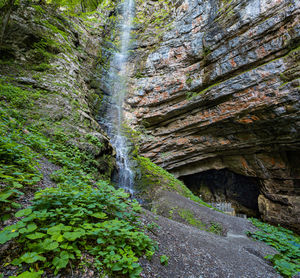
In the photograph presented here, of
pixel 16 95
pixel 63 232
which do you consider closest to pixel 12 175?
pixel 63 232

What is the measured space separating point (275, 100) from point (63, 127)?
11144mm

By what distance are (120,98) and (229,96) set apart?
9449 millimetres

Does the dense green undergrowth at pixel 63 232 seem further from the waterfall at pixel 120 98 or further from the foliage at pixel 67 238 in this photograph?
the waterfall at pixel 120 98

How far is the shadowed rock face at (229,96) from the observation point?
898cm

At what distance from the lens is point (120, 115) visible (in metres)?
14.3

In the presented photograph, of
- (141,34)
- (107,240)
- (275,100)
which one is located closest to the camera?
(107,240)

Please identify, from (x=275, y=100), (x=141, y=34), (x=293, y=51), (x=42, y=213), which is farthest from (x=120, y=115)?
(x=42, y=213)

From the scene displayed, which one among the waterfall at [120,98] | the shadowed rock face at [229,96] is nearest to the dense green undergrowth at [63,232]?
the waterfall at [120,98]

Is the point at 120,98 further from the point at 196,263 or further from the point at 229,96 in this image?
the point at 196,263

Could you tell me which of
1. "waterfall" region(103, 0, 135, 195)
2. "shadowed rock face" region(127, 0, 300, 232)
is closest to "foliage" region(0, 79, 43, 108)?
"waterfall" region(103, 0, 135, 195)

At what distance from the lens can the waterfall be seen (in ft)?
30.5

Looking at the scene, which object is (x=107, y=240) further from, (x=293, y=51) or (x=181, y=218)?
(x=293, y=51)

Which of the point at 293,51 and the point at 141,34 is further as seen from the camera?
the point at 141,34

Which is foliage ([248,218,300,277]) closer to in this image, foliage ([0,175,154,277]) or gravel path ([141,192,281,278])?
gravel path ([141,192,281,278])
